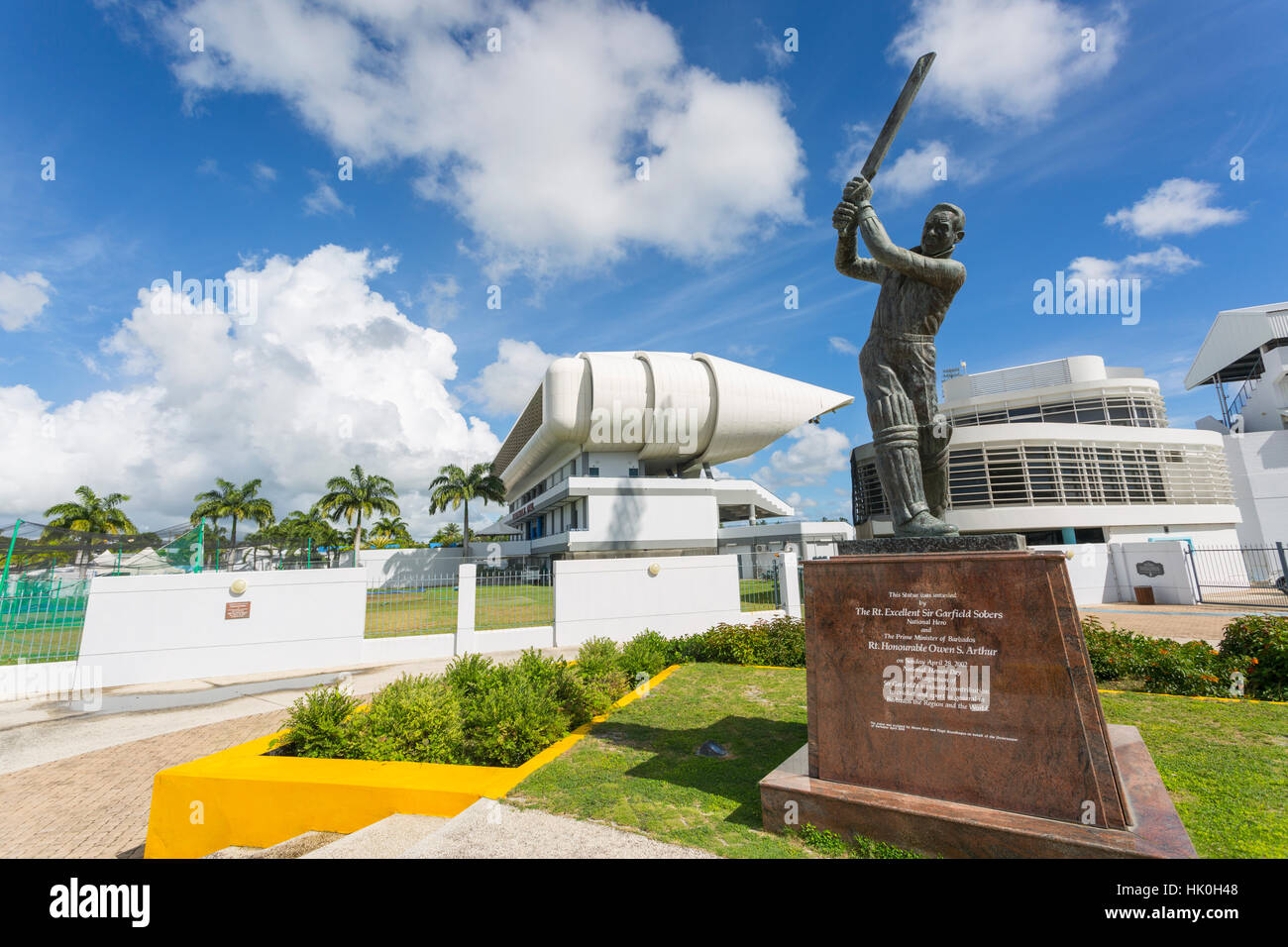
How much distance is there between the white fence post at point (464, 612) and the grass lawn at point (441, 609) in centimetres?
21

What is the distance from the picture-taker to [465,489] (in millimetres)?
50469

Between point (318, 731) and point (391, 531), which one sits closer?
point (318, 731)

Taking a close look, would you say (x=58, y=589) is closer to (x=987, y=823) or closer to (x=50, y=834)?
(x=50, y=834)

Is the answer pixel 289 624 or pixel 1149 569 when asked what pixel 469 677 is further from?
pixel 1149 569

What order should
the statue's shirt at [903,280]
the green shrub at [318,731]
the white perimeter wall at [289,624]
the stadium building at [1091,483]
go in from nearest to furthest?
the statue's shirt at [903,280] → the green shrub at [318,731] → the white perimeter wall at [289,624] → the stadium building at [1091,483]

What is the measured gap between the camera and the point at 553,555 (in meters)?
41.0

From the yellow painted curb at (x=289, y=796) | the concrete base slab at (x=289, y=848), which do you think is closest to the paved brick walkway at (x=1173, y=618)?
the yellow painted curb at (x=289, y=796)

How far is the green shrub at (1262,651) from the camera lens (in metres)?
6.91

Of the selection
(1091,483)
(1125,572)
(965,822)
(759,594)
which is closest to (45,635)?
(965,822)

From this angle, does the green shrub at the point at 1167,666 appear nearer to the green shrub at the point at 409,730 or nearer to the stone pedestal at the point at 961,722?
the stone pedestal at the point at 961,722

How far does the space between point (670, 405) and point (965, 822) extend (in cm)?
3621

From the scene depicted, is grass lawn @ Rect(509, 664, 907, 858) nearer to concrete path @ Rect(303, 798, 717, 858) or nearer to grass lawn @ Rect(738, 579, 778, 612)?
concrete path @ Rect(303, 798, 717, 858)

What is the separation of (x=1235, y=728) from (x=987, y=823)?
4804 millimetres

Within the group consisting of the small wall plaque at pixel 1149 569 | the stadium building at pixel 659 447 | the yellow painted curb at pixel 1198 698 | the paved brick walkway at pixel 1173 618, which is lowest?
the paved brick walkway at pixel 1173 618
